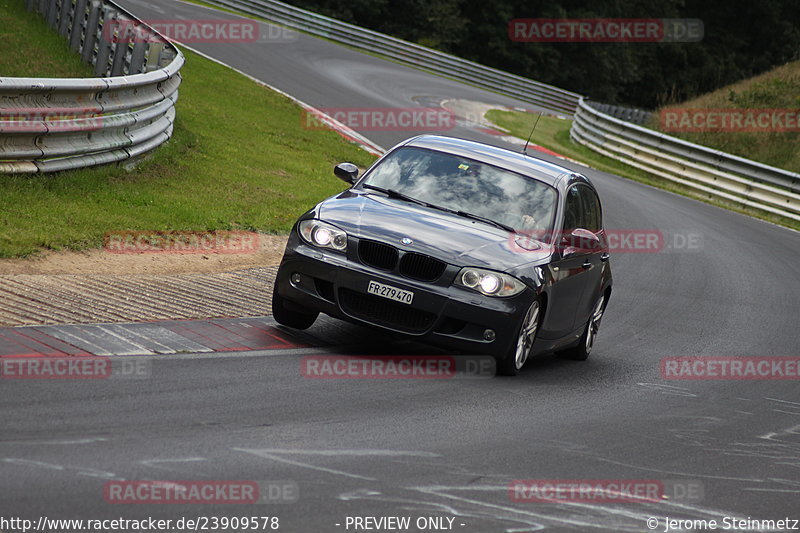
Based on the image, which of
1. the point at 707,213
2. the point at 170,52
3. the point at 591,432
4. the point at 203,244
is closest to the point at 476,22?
the point at 707,213

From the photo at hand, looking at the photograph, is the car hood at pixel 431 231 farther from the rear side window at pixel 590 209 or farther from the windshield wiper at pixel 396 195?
the rear side window at pixel 590 209

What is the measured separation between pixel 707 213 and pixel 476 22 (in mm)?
40424

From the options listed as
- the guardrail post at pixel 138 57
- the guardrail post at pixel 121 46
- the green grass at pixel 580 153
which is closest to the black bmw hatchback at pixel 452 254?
the guardrail post at pixel 138 57

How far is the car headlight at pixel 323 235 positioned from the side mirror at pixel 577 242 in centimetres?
193

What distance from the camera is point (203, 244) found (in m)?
12.7

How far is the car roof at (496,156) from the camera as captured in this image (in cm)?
1007

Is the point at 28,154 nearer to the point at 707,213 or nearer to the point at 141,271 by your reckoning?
the point at 141,271

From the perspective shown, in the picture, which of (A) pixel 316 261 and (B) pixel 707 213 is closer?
(A) pixel 316 261

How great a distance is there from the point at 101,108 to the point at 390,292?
6.62 meters

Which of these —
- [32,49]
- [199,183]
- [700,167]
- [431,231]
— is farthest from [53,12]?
[431,231]

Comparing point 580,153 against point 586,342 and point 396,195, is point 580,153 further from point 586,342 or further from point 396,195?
point 396,195

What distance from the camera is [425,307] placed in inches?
332

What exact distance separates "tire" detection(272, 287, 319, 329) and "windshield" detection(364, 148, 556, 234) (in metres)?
1.29

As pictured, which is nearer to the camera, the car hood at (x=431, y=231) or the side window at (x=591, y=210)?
the car hood at (x=431, y=231)
